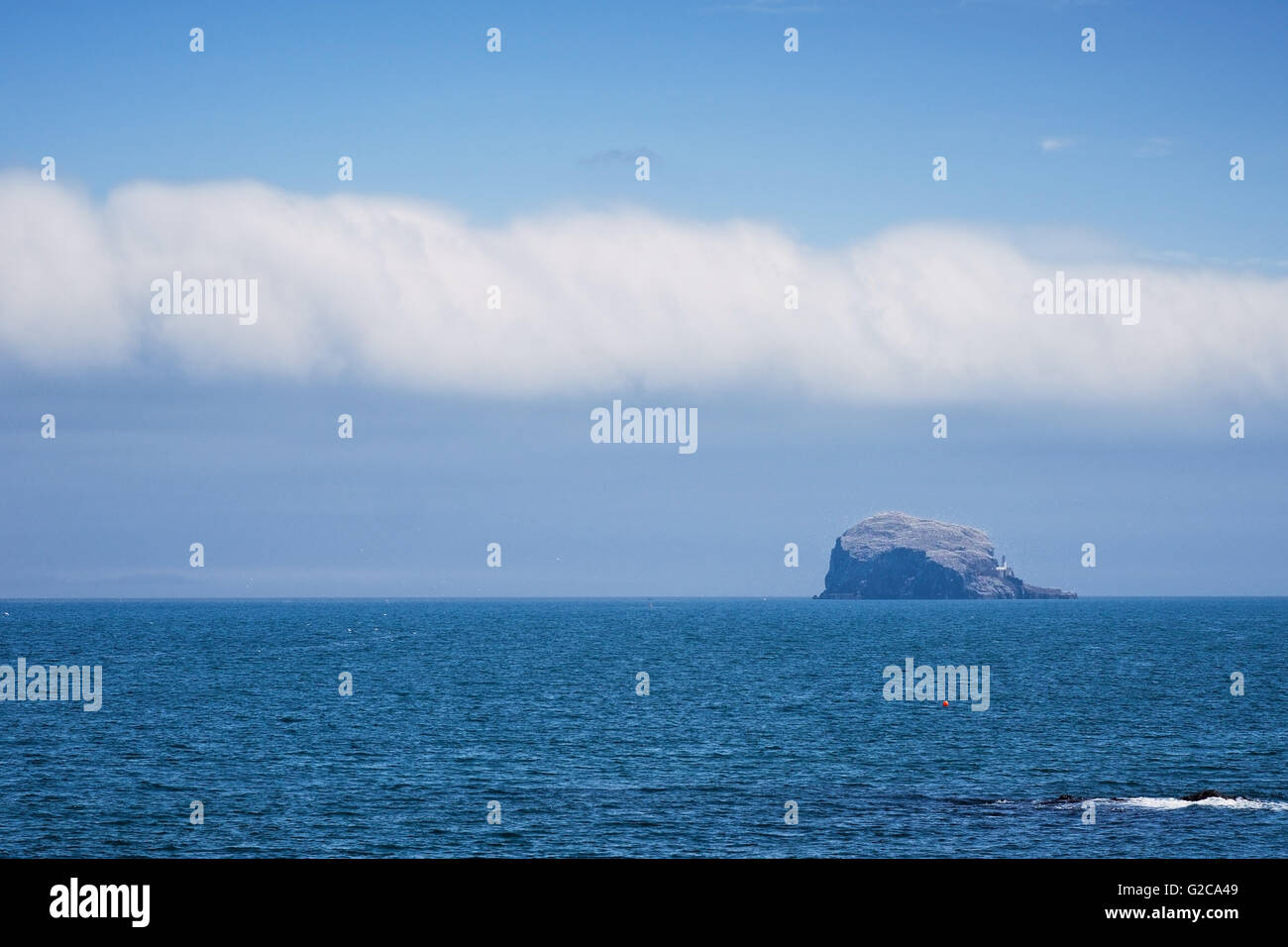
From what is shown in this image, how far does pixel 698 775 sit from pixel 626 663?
297 ft

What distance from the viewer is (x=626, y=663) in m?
158
